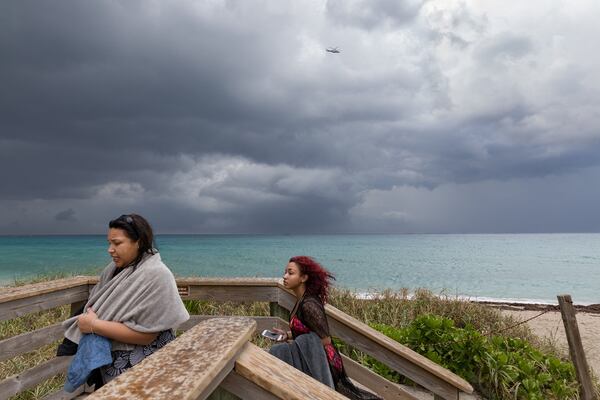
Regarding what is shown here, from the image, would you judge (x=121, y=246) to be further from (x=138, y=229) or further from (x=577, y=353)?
(x=577, y=353)

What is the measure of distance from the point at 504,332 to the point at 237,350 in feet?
26.5

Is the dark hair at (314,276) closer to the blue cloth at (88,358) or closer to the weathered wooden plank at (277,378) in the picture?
the blue cloth at (88,358)

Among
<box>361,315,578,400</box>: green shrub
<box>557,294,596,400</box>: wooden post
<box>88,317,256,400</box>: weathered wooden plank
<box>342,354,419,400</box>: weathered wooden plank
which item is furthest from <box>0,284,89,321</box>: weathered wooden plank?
<box>557,294,596,400</box>: wooden post

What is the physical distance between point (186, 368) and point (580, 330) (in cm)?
1268

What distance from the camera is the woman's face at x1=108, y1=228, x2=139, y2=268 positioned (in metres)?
2.57

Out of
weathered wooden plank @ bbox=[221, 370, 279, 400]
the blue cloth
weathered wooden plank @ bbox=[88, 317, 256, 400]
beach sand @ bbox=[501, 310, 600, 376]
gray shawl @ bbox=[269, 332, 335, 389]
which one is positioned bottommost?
beach sand @ bbox=[501, 310, 600, 376]

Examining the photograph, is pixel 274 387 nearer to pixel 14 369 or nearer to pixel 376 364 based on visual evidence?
pixel 376 364

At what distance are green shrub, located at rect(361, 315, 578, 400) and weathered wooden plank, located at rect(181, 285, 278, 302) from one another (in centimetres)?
237

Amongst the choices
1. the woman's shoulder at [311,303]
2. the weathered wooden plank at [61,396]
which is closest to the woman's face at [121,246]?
the woman's shoulder at [311,303]

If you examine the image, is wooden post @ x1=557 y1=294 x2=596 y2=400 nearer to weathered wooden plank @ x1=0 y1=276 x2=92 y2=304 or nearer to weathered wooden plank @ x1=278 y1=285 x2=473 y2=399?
weathered wooden plank @ x1=278 y1=285 x2=473 y2=399

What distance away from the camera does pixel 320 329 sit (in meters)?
3.42

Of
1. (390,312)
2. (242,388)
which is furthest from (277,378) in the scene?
(390,312)

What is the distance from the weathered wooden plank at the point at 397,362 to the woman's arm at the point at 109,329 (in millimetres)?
1709

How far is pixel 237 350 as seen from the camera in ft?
4.67
